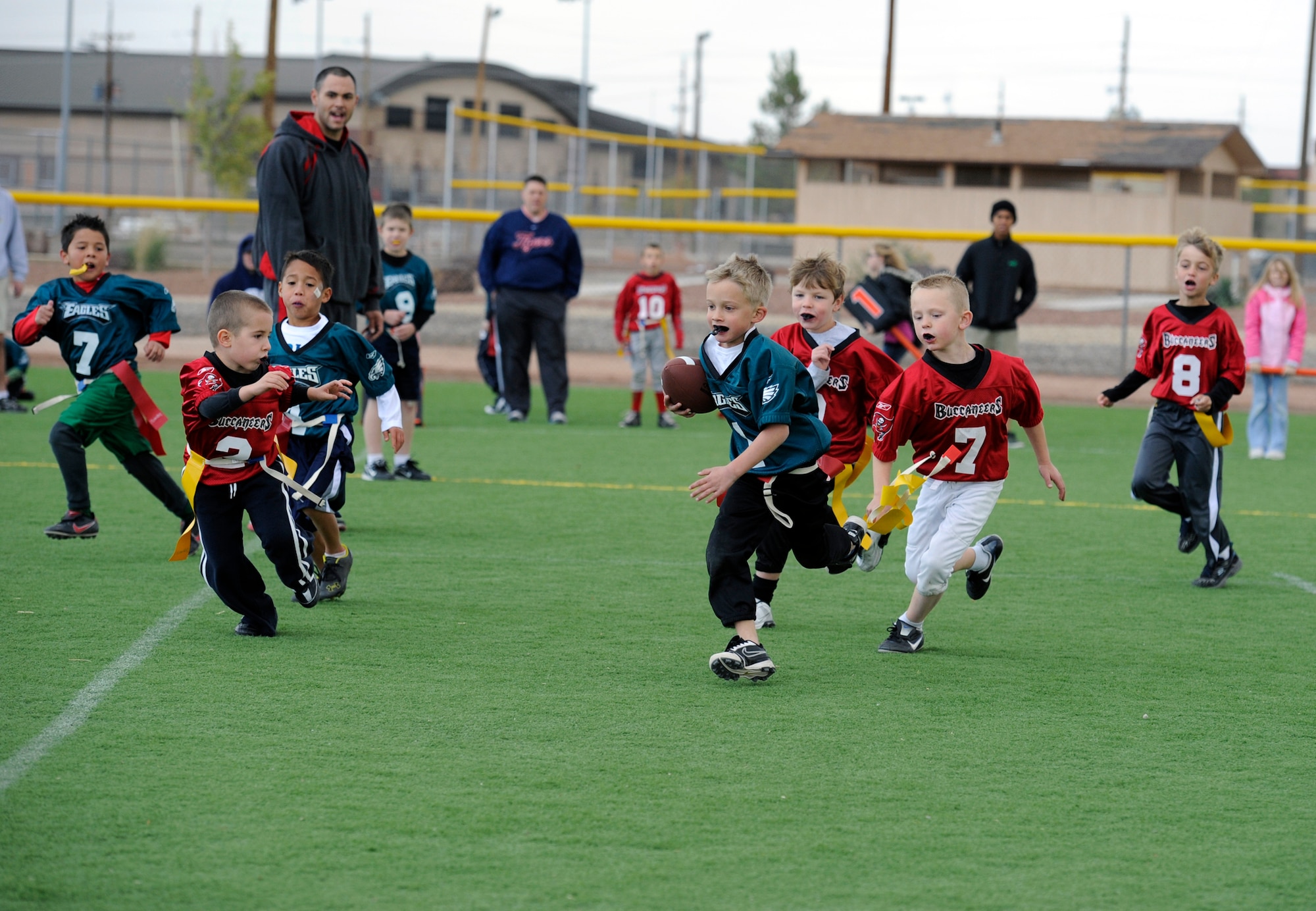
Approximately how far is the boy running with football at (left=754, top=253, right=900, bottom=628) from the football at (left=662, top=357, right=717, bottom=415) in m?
0.80

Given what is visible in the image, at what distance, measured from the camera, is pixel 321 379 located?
253 inches

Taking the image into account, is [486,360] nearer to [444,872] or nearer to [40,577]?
[40,577]

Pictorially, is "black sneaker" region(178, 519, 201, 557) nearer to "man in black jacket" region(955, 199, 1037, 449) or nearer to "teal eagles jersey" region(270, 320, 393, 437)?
"teal eagles jersey" region(270, 320, 393, 437)

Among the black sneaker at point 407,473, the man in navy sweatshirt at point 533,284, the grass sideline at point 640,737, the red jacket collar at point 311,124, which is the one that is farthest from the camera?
the man in navy sweatshirt at point 533,284

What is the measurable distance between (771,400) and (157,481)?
3.70m

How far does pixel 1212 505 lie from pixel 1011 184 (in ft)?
→ 121

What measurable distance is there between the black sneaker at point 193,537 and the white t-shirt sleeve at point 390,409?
35.2 inches

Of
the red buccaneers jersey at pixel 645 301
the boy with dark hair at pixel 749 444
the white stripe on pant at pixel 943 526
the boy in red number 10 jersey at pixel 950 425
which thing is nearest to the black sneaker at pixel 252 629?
the boy with dark hair at pixel 749 444

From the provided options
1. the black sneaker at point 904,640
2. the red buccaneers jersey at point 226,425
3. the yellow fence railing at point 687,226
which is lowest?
the black sneaker at point 904,640

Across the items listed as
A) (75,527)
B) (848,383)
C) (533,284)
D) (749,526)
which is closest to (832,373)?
(848,383)

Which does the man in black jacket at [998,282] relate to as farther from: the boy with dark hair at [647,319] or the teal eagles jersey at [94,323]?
the teal eagles jersey at [94,323]

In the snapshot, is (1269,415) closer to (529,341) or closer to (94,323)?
(529,341)

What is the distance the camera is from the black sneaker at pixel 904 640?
18.7ft

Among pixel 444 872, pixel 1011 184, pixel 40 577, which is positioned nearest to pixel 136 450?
pixel 40 577
